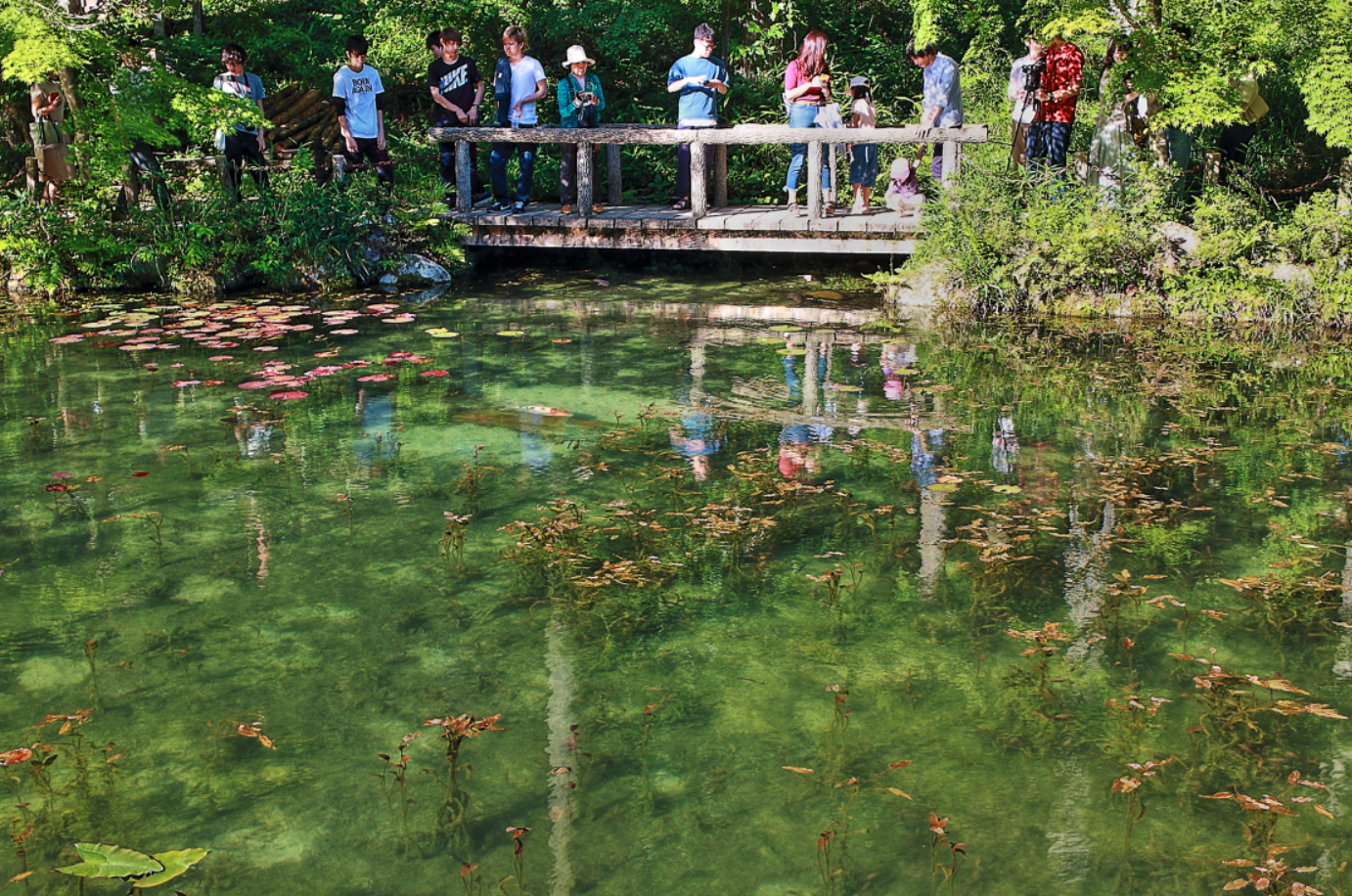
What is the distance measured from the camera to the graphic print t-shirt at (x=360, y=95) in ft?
39.2

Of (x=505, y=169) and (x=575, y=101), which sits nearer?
(x=575, y=101)

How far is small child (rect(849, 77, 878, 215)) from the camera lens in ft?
38.9

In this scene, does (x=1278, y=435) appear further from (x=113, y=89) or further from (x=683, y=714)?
(x=113, y=89)

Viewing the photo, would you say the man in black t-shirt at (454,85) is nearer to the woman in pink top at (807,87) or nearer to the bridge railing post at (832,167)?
the woman in pink top at (807,87)

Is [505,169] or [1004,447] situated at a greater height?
[505,169]

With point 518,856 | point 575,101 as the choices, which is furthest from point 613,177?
point 518,856

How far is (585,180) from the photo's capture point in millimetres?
12367

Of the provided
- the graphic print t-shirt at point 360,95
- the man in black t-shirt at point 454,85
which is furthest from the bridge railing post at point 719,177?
the graphic print t-shirt at point 360,95

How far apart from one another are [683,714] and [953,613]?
1259 mm

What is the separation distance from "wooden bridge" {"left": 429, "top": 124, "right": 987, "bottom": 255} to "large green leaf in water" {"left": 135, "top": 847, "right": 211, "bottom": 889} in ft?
30.2

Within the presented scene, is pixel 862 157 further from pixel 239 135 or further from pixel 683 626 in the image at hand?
pixel 683 626

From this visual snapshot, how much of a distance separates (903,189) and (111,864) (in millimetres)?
10786

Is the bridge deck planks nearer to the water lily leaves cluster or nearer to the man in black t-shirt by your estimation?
the man in black t-shirt

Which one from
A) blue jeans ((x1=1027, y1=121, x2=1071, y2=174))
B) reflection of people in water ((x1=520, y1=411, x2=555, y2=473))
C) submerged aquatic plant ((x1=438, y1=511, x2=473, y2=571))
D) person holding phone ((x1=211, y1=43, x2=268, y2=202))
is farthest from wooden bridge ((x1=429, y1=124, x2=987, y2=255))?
submerged aquatic plant ((x1=438, y1=511, x2=473, y2=571))
